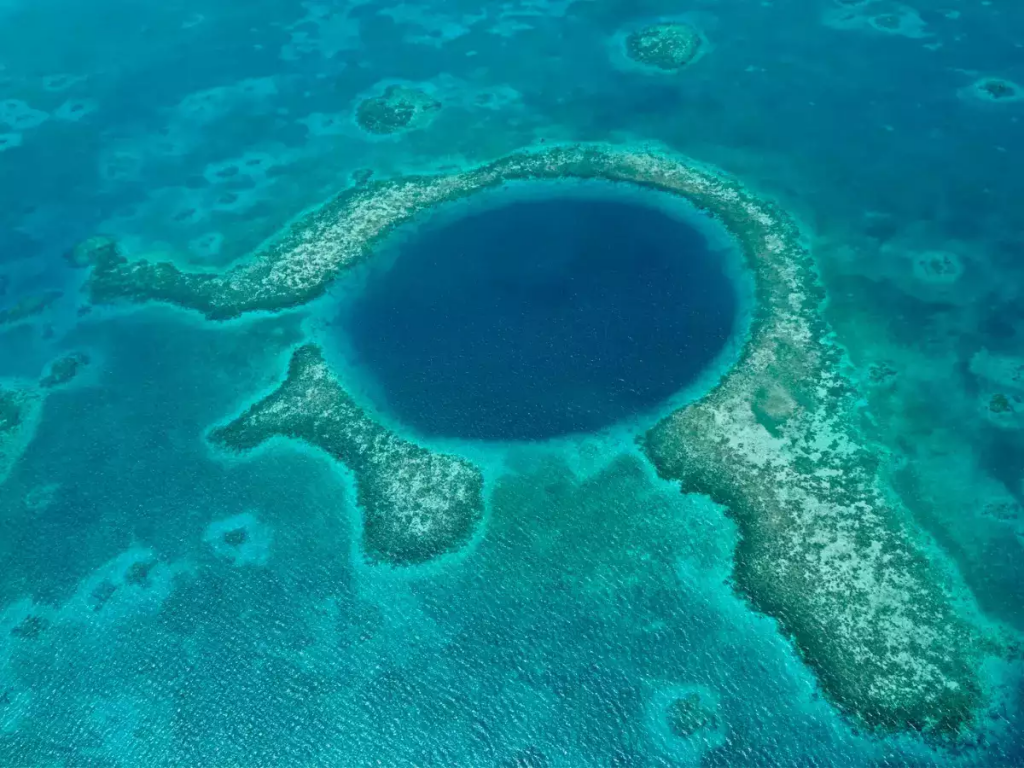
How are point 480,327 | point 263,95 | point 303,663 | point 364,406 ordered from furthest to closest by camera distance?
point 263,95 → point 480,327 → point 364,406 → point 303,663

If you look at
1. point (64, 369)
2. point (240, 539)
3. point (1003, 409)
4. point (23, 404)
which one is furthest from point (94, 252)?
point (1003, 409)

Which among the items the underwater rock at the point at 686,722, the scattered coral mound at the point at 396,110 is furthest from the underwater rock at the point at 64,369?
the underwater rock at the point at 686,722

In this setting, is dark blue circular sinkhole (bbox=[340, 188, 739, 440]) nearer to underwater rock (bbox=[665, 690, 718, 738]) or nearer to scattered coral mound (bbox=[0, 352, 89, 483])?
underwater rock (bbox=[665, 690, 718, 738])

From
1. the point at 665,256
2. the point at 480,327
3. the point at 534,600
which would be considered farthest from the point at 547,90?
the point at 534,600

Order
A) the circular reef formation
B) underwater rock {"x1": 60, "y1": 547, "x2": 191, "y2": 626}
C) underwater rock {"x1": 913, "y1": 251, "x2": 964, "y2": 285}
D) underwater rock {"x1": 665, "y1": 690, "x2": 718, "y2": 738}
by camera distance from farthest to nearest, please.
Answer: underwater rock {"x1": 913, "y1": 251, "x2": 964, "y2": 285}
underwater rock {"x1": 60, "y1": 547, "x2": 191, "y2": 626}
the circular reef formation
underwater rock {"x1": 665, "y1": 690, "x2": 718, "y2": 738}

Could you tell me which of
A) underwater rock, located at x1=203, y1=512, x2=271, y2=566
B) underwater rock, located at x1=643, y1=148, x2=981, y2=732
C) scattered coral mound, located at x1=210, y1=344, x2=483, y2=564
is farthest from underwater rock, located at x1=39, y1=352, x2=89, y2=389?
underwater rock, located at x1=643, y1=148, x2=981, y2=732

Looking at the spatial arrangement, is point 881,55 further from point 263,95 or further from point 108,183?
point 108,183

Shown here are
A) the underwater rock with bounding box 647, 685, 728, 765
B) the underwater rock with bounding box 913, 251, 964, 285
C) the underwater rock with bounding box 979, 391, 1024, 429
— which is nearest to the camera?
the underwater rock with bounding box 647, 685, 728, 765

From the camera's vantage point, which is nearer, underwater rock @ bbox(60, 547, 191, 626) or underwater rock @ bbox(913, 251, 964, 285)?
underwater rock @ bbox(60, 547, 191, 626)
